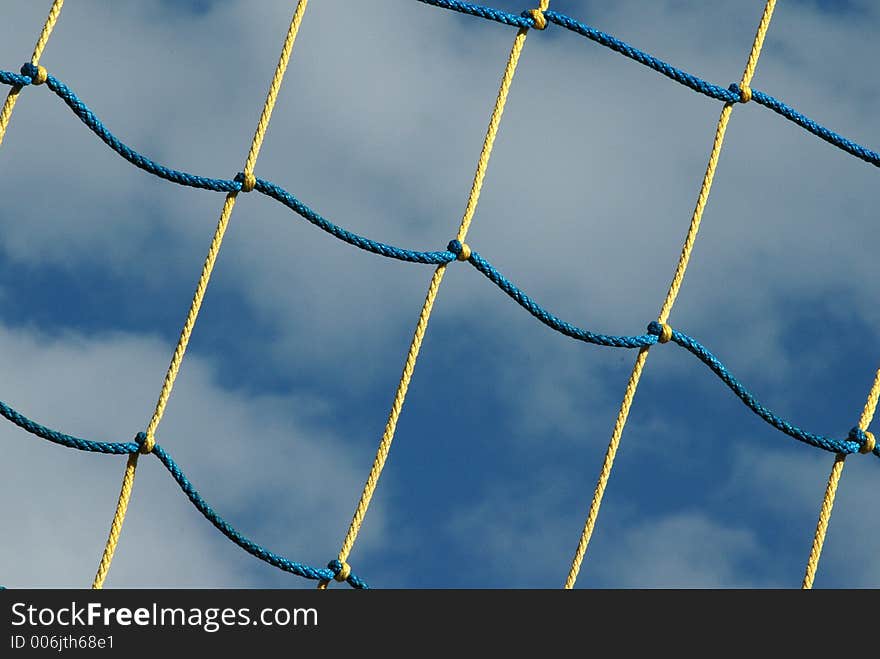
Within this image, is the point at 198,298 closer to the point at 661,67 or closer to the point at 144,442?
the point at 144,442

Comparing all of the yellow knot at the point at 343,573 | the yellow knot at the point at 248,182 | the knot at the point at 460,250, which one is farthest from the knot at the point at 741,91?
the yellow knot at the point at 343,573

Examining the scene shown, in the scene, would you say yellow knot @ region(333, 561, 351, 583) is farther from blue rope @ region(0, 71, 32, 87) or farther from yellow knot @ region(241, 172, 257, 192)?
blue rope @ region(0, 71, 32, 87)

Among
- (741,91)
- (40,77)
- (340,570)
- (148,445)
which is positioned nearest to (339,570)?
(340,570)

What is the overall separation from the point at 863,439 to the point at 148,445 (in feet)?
3.12

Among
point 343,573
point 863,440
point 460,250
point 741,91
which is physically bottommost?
point 343,573

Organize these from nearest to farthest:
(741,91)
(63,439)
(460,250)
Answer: (63,439), (460,250), (741,91)

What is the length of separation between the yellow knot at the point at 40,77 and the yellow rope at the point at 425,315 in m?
0.53

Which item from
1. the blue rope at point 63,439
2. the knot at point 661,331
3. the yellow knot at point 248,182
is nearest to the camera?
the blue rope at point 63,439

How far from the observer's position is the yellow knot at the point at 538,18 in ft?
6.82

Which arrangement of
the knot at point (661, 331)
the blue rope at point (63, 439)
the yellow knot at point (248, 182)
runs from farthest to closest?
1. the knot at point (661, 331)
2. the yellow knot at point (248, 182)
3. the blue rope at point (63, 439)

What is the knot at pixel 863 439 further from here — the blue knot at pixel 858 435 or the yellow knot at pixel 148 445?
the yellow knot at pixel 148 445

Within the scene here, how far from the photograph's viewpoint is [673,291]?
2.05m
